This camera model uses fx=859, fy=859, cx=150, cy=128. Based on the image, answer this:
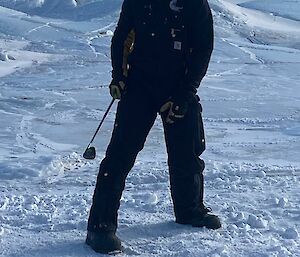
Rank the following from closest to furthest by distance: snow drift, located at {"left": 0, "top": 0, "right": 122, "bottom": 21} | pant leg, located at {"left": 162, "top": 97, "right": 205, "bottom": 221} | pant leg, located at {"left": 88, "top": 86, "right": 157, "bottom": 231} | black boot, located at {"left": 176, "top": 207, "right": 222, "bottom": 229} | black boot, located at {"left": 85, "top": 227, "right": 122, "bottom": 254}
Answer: black boot, located at {"left": 85, "top": 227, "right": 122, "bottom": 254} < pant leg, located at {"left": 88, "top": 86, "right": 157, "bottom": 231} < pant leg, located at {"left": 162, "top": 97, "right": 205, "bottom": 221} < black boot, located at {"left": 176, "top": 207, "right": 222, "bottom": 229} < snow drift, located at {"left": 0, "top": 0, "right": 122, "bottom": 21}

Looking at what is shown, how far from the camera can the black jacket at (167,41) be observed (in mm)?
5070

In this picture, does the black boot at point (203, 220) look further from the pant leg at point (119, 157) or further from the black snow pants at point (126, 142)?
the pant leg at point (119, 157)

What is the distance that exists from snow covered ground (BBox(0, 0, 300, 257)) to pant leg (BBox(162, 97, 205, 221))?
0.58 ft

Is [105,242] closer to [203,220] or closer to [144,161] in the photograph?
[203,220]

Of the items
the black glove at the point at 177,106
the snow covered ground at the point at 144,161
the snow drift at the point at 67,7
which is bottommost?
the snow drift at the point at 67,7

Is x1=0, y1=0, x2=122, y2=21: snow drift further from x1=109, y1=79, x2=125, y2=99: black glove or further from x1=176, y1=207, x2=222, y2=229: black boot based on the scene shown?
x1=109, y1=79, x2=125, y2=99: black glove

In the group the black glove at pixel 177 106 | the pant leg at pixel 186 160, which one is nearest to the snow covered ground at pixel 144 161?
the pant leg at pixel 186 160

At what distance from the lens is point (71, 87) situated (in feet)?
50.2

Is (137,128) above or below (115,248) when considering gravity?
above

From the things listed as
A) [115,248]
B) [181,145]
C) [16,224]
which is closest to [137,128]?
[181,145]

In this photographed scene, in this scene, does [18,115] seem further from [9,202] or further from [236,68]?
[236,68]

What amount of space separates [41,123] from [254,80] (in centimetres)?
742

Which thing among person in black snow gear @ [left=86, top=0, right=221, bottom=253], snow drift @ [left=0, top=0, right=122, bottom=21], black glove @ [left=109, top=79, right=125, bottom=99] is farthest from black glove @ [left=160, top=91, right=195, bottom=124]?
snow drift @ [left=0, top=0, right=122, bottom=21]

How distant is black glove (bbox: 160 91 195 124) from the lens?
5105 mm
